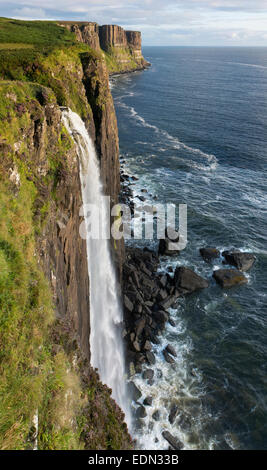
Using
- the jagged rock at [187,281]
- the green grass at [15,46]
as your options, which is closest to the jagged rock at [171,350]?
the jagged rock at [187,281]

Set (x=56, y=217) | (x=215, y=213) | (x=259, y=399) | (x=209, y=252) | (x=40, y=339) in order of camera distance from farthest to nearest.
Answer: (x=215, y=213) → (x=209, y=252) → (x=259, y=399) → (x=56, y=217) → (x=40, y=339)

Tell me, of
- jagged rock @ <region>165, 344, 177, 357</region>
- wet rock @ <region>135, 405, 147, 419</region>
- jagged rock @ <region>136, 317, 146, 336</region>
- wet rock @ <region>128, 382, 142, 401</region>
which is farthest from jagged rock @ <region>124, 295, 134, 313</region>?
wet rock @ <region>135, 405, 147, 419</region>

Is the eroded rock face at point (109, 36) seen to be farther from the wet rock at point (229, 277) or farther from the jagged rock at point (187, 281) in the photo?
the jagged rock at point (187, 281)

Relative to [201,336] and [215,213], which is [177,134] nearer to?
[215,213]

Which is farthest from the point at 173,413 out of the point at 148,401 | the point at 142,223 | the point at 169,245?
the point at 142,223

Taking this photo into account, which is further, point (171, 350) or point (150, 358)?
point (171, 350)

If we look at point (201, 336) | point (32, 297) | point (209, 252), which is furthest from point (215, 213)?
point (32, 297)

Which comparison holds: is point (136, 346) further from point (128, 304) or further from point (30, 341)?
point (30, 341)
